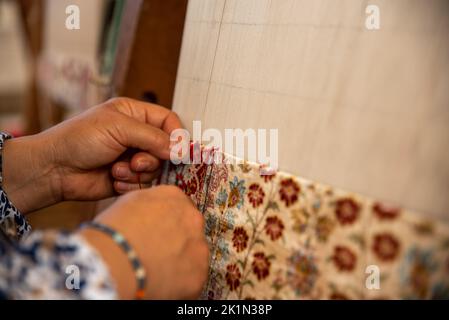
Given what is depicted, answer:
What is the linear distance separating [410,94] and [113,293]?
45 cm

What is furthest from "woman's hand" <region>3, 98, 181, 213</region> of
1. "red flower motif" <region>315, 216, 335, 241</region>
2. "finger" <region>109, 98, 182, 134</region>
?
"red flower motif" <region>315, 216, 335, 241</region>

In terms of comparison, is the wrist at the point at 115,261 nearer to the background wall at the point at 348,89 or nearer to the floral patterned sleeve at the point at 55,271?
the floral patterned sleeve at the point at 55,271

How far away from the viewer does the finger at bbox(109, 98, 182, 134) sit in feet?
2.66

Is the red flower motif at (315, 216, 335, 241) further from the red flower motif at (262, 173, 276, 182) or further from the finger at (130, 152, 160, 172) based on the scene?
the finger at (130, 152, 160, 172)

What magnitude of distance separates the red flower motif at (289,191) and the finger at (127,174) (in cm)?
37

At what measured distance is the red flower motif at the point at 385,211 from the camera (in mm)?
488

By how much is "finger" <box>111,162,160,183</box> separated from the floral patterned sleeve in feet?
1.29

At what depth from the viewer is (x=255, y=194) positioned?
64cm

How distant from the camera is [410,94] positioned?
486 mm

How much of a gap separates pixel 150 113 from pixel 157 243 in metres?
0.39

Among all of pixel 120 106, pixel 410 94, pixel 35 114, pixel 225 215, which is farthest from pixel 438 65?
pixel 35 114

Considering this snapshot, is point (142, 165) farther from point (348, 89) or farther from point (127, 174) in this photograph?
point (348, 89)

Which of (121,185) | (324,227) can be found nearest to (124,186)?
(121,185)
